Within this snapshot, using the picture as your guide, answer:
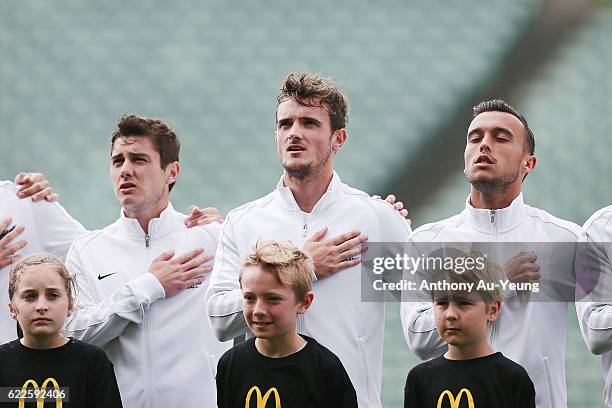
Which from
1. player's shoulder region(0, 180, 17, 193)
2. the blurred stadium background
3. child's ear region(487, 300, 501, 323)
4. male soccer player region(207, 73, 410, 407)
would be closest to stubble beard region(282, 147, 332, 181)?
male soccer player region(207, 73, 410, 407)

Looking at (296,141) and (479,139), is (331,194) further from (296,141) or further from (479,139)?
(479,139)

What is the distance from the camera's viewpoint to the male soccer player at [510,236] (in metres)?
3.08

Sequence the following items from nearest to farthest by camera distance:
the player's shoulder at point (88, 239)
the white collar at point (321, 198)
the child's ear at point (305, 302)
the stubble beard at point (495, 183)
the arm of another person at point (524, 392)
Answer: the arm of another person at point (524, 392), the child's ear at point (305, 302), the stubble beard at point (495, 183), the white collar at point (321, 198), the player's shoulder at point (88, 239)

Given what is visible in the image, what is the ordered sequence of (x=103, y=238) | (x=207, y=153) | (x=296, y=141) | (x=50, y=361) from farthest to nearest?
(x=207, y=153) < (x=103, y=238) < (x=296, y=141) < (x=50, y=361)

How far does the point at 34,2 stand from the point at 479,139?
4420 millimetres

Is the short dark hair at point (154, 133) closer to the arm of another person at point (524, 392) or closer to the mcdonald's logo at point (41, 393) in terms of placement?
the mcdonald's logo at point (41, 393)

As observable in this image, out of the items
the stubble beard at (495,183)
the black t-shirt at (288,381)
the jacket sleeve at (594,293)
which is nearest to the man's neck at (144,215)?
the black t-shirt at (288,381)

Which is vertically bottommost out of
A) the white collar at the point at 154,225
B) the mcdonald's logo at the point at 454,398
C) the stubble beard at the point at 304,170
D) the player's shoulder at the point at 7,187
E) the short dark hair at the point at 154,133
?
the mcdonald's logo at the point at 454,398

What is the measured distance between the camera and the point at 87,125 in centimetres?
663

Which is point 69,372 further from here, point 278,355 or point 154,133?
point 154,133

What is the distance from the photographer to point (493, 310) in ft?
9.78

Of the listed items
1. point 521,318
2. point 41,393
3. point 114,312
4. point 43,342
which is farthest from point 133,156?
point 521,318

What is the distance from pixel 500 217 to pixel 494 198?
7 cm

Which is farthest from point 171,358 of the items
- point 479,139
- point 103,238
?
point 479,139
